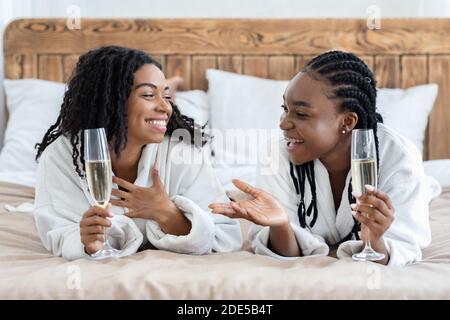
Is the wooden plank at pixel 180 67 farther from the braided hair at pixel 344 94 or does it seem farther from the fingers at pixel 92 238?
the fingers at pixel 92 238

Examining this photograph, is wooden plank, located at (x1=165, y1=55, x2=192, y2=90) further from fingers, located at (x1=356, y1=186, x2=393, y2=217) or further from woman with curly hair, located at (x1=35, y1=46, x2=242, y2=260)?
fingers, located at (x1=356, y1=186, x2=393, y2=217)

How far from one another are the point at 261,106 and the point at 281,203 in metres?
1.33

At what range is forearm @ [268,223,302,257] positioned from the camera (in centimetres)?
154

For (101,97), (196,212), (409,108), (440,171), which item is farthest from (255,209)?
(409,108)

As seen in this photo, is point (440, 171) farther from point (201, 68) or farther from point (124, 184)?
point (124, 184)

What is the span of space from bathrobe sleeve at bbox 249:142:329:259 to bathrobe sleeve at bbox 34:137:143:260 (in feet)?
0.81

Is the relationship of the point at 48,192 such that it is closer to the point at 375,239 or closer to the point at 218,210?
the point at 218,210

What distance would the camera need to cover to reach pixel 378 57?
3.18 metres

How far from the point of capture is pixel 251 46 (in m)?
3.19

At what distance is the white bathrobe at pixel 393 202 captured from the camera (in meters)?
1.57

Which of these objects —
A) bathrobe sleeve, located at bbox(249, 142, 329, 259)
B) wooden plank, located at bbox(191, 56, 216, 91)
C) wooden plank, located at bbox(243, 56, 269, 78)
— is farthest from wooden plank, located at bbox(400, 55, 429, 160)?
bathrobe sleeve, located at bbox(249, 142, 329, 259)

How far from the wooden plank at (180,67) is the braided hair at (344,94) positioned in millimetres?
1543
